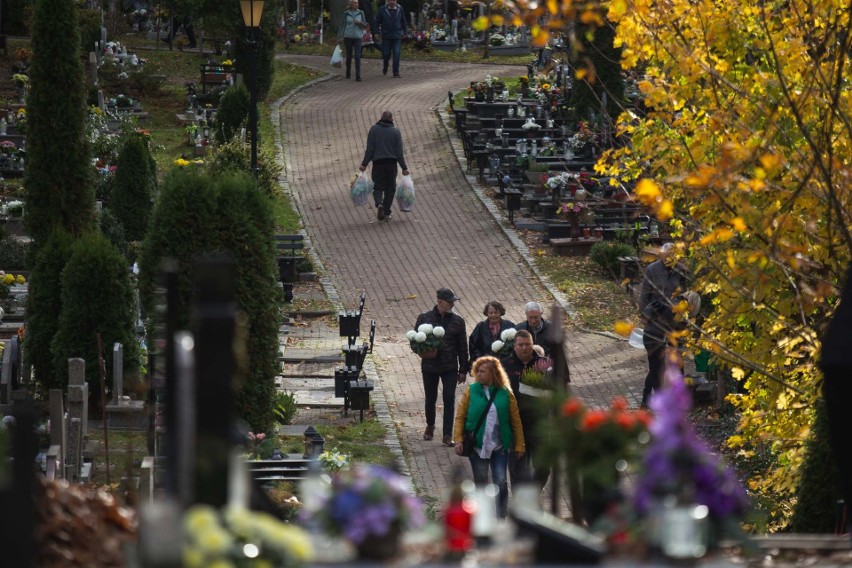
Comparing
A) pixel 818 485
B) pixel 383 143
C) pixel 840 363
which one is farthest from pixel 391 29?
pixel 840 363

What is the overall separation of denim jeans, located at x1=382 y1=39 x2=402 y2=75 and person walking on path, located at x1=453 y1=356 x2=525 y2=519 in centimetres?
2448

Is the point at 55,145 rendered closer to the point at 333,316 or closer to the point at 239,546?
the point at 333,316

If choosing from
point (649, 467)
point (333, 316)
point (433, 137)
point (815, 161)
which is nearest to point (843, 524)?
point (815, 161)

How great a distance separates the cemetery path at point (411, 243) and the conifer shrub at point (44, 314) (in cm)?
352

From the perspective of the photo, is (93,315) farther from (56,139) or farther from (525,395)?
(525,395)

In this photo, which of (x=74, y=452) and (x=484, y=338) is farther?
(x=484, y=338)

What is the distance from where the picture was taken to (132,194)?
22.1 metres

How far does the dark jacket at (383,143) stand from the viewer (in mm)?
22938

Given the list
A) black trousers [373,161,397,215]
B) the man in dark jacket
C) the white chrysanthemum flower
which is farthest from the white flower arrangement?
the white chrysanthemum flower

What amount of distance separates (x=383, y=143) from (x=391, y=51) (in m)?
13.0

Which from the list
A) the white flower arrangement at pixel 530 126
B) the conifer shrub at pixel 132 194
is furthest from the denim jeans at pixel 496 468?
the white flower arrangement at pixel 530 126

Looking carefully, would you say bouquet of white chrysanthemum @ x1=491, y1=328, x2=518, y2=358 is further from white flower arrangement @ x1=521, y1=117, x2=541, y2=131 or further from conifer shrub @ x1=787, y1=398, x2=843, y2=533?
white flower arrangement @ x1=521, y1=117, x2=541, y2=131

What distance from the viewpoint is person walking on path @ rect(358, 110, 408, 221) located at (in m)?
23.0

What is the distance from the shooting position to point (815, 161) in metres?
8.34
